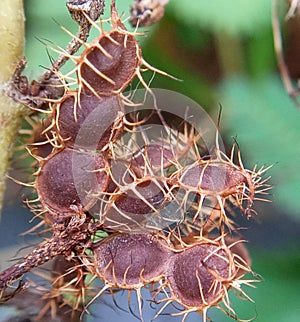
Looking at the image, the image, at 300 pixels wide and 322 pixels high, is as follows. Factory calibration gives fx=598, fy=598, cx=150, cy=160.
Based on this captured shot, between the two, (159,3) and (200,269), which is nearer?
(200,269)

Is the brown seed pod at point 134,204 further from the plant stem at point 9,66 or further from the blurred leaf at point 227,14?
the blurred leaf at point 227,14

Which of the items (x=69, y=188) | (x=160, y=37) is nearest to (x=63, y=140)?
(x=69, y=188)

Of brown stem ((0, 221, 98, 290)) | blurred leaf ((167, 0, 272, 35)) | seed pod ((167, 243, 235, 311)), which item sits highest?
blurred leaf ((167, 0, 272, 35))

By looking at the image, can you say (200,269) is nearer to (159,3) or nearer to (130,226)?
(130,226)

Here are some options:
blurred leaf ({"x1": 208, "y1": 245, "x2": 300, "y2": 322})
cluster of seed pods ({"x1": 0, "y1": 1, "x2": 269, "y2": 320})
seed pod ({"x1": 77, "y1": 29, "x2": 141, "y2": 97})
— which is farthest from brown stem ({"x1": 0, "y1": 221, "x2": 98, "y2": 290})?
blurred leaf ({"x1": 208, "y1": 245, "x2": 300, "y2": 322})

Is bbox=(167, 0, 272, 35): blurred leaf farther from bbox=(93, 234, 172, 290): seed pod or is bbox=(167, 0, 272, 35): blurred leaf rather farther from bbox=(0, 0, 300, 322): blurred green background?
bbox=(93, 234, 172, 290): seed pod

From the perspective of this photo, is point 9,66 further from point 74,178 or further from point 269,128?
point 269,128
